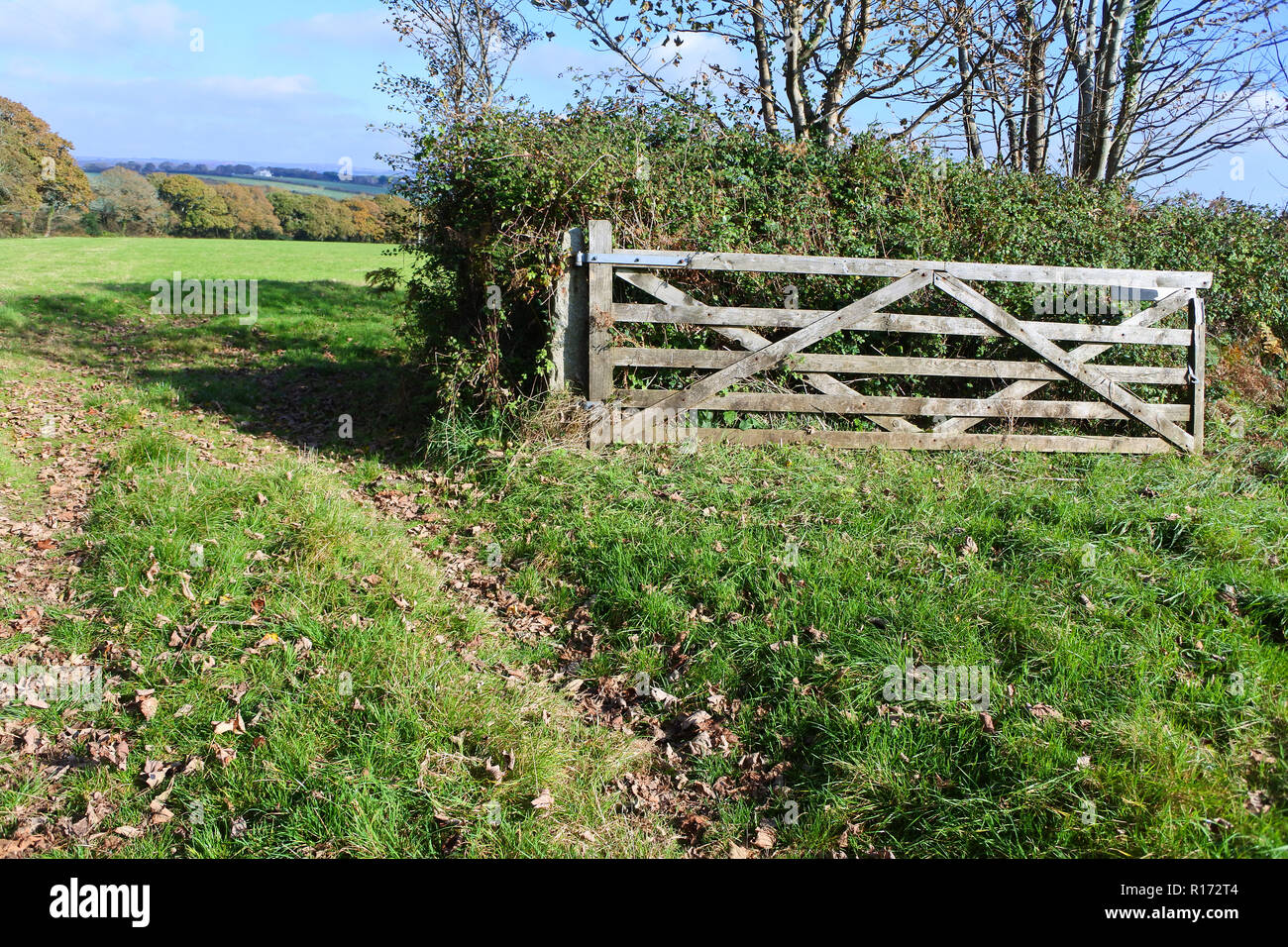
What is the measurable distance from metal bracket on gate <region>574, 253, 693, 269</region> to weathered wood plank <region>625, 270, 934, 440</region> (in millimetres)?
1142

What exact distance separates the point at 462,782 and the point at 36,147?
5129 cm

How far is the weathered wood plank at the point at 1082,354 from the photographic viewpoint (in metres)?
8.23

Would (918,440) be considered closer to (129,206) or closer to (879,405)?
(879,405)

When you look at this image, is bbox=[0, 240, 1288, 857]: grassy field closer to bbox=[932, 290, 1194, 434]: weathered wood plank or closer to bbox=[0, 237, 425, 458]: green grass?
bbox=[932, 290, 1194, 434]: weathered wood plank

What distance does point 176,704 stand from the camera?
4477 mm

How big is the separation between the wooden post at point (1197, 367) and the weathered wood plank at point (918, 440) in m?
0.82

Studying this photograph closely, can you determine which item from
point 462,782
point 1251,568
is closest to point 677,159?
point 1251,568

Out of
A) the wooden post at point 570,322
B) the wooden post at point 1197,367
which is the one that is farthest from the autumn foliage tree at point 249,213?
the wooden post at point 1197,367

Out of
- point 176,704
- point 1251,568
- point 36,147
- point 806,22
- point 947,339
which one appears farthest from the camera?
point 36,147

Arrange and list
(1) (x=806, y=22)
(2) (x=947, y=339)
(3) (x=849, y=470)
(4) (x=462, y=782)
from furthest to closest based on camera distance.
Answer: (1) (x=806, y=22) → (2) (x=947, y=339) → (3) (x=849, y=470) → (4) (x=462, y=782)

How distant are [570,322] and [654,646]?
3.86 meters

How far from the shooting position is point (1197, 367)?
8492 mm
